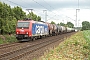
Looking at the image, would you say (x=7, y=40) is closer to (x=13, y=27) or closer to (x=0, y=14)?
(x=0, y=14)

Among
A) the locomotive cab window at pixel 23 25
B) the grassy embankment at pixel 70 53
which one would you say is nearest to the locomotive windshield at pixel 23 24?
the locomotive cab window at pixel 23 25

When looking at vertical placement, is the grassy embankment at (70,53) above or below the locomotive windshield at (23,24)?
below

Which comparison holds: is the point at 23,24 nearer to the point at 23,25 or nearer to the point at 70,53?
the point at 23,25

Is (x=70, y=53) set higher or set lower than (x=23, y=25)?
lower

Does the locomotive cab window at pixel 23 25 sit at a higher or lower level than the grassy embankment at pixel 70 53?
higher

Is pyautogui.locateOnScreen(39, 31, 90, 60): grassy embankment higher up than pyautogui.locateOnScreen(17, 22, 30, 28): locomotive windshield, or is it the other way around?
pyautogui.locateOnScreen(17, 22, 30, 28): locomotive windshield

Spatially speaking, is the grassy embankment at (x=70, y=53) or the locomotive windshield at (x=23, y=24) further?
the locomotive windshield at (x=23, y=24)

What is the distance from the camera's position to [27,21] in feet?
99.2

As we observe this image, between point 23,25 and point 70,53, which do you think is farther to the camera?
point 23,25

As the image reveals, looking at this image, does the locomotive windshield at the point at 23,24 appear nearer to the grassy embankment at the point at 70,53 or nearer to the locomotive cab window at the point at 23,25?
the locomotive cab window at the point at 23,25

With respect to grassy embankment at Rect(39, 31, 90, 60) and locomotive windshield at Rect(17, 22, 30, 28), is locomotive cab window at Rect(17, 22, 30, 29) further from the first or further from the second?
grassy embankment at Rect(39, 31, 90, 60)

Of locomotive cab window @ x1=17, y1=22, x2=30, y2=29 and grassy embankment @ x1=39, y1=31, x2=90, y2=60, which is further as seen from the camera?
locomotive cab window @ x1=17, y1=22, x2=30, y2=29

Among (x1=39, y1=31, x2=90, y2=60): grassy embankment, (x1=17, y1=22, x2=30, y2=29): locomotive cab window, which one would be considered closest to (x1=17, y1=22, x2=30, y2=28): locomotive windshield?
(x1=17, y1=22, x2=30, y2=29): locomotive cab window

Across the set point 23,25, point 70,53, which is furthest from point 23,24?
point 70,53
